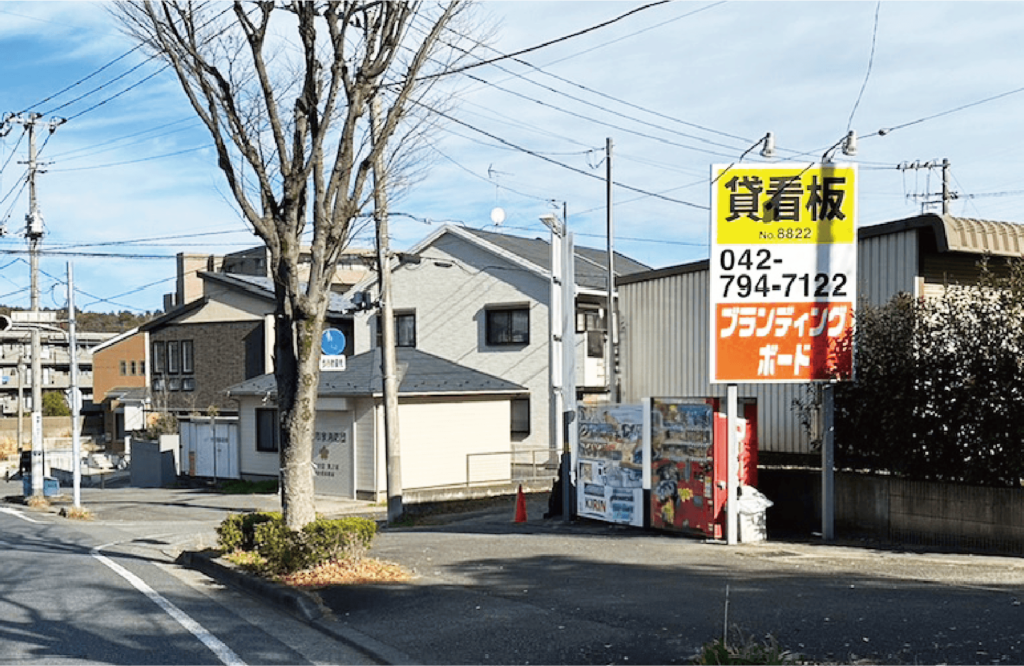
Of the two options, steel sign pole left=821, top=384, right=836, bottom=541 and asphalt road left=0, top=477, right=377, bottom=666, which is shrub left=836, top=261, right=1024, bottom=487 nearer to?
steel sign pole left=821, top=384, right=836, bottom=541

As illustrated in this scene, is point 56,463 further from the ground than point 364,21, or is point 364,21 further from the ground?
point 364,21

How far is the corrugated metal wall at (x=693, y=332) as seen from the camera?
15.8 metres

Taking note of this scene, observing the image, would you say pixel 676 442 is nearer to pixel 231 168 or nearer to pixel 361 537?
pixel 361 537

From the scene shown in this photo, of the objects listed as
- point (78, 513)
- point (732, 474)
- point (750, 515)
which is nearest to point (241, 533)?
point (732, 474)

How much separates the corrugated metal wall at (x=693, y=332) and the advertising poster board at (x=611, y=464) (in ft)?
7.53

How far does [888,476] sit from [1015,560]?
2139 mm

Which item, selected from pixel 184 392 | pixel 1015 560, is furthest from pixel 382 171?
pixel 184 392

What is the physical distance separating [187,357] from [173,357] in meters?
1.09

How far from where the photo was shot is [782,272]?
13.2 m

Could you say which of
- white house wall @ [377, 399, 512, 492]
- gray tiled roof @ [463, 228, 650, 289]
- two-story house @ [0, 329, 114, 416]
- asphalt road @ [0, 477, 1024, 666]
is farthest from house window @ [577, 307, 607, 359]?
two-story house @ [0, 329, 114, 416]

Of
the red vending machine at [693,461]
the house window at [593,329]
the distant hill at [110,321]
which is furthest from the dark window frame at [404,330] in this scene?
the distant hill at [110,321]

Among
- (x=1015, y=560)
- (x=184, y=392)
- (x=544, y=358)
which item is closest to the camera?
(x=1015, y=560)

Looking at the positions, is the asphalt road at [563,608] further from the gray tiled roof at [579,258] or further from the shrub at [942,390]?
the gray tiled roof at [579,258]

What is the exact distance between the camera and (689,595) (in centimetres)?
986
